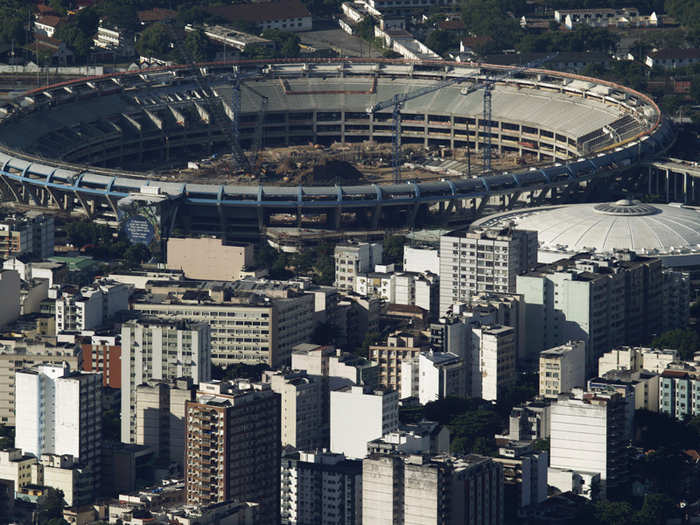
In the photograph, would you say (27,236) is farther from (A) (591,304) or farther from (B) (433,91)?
(B) (433,91)

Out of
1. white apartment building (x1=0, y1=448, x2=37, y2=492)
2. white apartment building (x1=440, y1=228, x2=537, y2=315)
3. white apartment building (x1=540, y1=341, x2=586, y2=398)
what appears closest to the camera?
white apartment building (x1=0, y1=448, x2=37, y2=492)

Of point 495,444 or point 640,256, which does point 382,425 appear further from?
point 640,256

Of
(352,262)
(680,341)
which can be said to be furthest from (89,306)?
(680,341)

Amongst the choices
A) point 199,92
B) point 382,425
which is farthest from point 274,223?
point 382,425

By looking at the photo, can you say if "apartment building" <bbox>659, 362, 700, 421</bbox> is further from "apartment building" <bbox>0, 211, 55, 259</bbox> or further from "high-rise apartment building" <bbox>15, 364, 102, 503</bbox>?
"apartment building" <bbox>0, 211, 55, 259</bbox>

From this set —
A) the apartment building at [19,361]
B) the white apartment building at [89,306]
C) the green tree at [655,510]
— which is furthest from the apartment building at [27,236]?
the green tree at [655,510]

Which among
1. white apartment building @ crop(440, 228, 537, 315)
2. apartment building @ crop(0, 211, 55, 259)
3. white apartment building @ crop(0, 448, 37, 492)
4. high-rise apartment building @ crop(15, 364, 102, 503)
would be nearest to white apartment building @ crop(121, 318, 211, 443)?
high-rise apartment building @ crop(15, 364, 102, 503)
